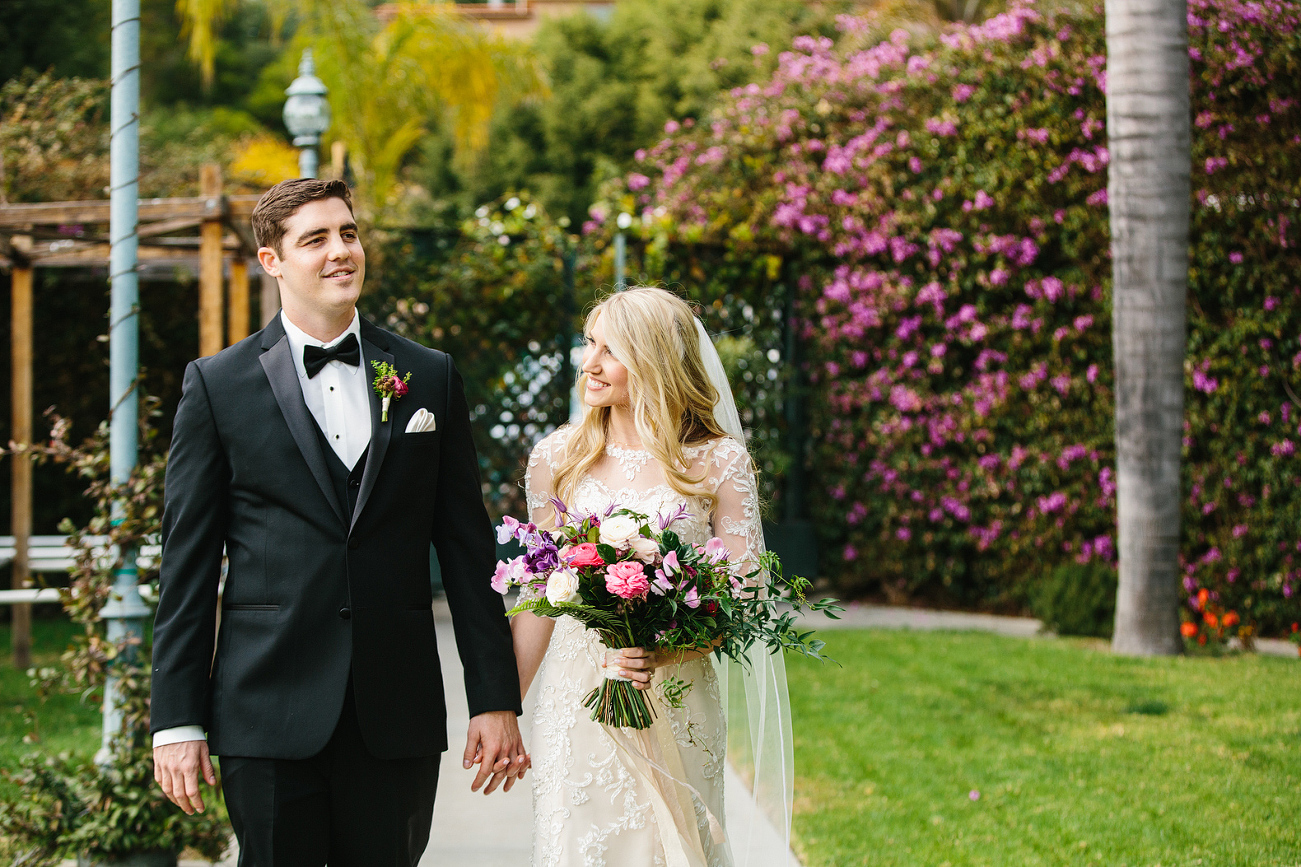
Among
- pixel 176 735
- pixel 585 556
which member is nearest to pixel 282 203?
pixel 585 556

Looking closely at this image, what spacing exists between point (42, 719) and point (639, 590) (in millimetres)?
5187

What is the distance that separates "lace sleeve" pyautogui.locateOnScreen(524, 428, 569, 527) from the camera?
3221 millimetres

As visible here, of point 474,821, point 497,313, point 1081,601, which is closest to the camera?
point 474,821

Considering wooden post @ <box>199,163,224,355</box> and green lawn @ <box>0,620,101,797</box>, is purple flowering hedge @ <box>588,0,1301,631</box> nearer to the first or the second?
wooden post @ <box>199,163,224,355</box>

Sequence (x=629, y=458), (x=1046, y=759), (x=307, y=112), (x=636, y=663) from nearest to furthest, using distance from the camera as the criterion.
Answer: (x=636, y=663) < (x=629, y=458) < (x=1046, y=759) < (x=307, y=112)

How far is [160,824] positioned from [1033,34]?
7.97 meters

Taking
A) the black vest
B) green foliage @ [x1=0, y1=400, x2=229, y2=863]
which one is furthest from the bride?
green foliage @ [x1=0, y1=400, x2=229, y2=863]

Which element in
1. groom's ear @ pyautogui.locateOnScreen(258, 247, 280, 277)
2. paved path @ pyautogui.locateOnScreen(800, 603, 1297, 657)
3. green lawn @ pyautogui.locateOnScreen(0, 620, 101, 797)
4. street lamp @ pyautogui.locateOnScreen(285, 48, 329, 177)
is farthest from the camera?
paved path @ pyautogui.locateOnScreen(800, 603, 1297, 657)

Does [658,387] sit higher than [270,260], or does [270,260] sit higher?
[270,260]

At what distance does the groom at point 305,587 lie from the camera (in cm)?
244

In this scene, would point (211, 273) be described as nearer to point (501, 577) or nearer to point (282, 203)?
point (282, 203)

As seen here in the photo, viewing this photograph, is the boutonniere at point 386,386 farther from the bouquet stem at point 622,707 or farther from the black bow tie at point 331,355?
the bouquet stem at point 622,707

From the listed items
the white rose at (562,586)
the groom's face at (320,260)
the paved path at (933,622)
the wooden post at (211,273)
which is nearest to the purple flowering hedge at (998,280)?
the paved path at (933,622)

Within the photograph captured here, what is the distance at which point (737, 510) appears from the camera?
9.95 feet
